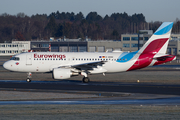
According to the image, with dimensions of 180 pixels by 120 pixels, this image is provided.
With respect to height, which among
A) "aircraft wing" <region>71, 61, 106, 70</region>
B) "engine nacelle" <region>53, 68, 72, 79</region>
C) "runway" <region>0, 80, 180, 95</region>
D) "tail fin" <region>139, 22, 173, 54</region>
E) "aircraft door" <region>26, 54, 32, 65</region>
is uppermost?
"tail fin" <region>139, 22, 173, 54</region>

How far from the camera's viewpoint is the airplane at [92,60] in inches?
1554

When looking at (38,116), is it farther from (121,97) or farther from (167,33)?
(167,33)

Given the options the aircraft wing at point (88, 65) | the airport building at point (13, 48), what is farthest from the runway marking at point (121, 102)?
the airport building at point (13, 48)

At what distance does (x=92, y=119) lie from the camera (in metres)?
17.9

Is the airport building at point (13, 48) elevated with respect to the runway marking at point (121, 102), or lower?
elevated

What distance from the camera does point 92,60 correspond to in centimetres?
4041

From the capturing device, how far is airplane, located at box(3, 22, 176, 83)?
39.5 metres

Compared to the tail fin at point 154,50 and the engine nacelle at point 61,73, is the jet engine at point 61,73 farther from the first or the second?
the tail fin at point 154,50

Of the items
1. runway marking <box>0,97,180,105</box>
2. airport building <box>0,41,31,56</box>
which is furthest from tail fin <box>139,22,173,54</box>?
airport building <box>0,41,31,56</box>

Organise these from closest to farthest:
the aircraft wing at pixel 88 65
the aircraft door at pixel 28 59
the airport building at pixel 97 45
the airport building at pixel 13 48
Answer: the aircraft wing at pixel 88 65 → the aircraft door at pixel 28 59 → the airport building at pixel 97 45 → the airport building at pixel 13 48

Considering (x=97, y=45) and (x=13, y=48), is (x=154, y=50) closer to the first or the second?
(x=97, y=45)

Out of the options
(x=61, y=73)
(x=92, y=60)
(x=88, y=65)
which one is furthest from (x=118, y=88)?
(x=92, y=60)

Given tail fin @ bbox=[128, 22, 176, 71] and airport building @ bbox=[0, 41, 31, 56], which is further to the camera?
airport building @ bbox=[0, 41, 31, 56]

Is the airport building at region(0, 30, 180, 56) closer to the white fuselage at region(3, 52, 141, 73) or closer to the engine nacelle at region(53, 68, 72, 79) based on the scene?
the white fuselage at region(3, 52, 141, 73)
